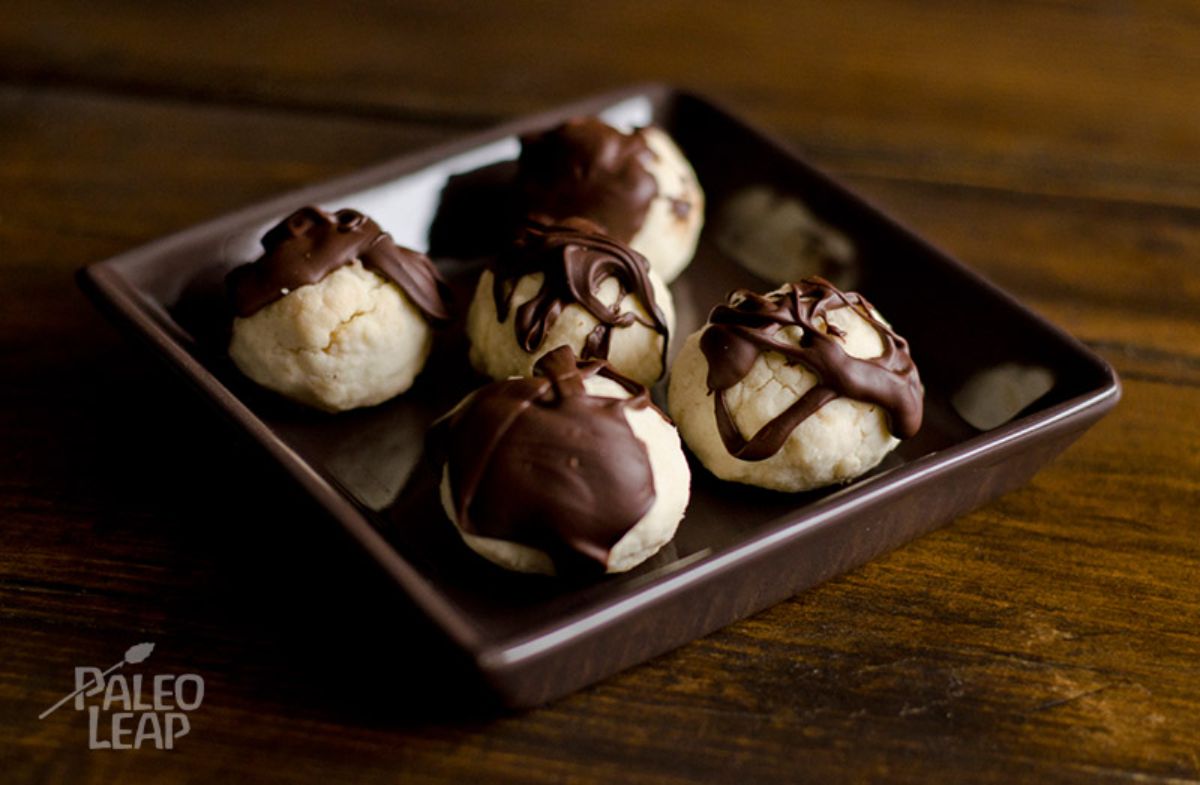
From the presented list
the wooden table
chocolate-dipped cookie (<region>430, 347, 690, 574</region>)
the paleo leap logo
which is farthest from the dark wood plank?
the paleo leap logo

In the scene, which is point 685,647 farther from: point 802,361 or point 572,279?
point 572,279

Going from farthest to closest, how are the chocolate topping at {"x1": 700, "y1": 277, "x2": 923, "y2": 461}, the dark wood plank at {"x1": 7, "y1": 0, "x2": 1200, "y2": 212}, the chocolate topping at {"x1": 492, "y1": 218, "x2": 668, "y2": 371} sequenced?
the dark wood plank at {"x1": 7, "y1": 0, "x2": 1200, "y2": 212} → the chocolate topping at {"x1": 492, "y1": 218, "x2": 668, "y2": 371} → the chocolate topping at {"x1": 700, "y1": 277, "x2": 923, "y2": 461}

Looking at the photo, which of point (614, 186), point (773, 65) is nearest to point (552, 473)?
point (614, 186)

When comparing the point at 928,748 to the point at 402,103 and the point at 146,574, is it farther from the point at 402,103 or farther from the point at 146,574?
the point at 402,103

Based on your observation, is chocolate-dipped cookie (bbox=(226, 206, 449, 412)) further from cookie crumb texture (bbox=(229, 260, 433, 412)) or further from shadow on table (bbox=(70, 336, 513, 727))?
shadow on table (bbox=(70, 336, 513, 727))

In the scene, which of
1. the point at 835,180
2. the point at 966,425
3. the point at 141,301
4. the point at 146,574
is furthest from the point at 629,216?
the point at 146,574

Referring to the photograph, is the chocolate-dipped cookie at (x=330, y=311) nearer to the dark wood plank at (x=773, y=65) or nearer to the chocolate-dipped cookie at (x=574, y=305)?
the chocolate-dipped cookie at (x=574, y=305)
